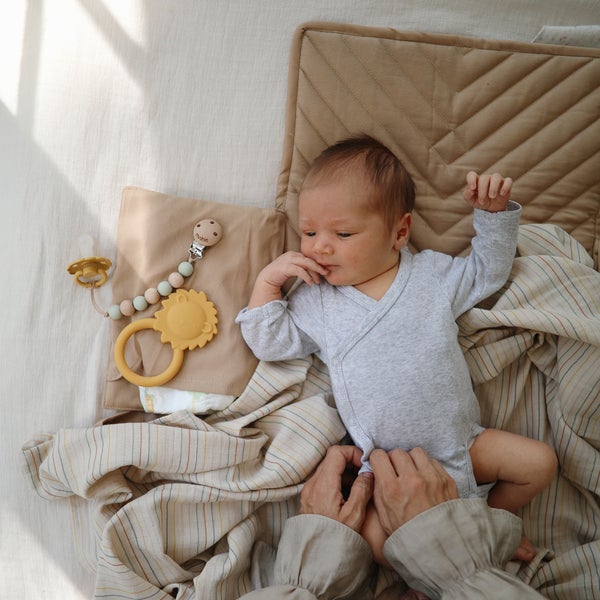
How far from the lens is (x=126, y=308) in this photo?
1.17m

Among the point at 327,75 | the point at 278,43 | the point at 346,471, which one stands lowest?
the point at 346,471

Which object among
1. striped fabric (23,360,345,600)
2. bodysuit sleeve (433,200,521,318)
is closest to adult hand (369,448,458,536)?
striped fabric (23,360,345,600)

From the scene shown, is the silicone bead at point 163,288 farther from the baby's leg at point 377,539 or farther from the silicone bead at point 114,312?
the baby's leg at point 377,539

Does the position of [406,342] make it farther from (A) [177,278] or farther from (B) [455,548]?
(A) [177,278]

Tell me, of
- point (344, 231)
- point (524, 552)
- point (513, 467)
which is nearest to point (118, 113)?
point (344, 231)

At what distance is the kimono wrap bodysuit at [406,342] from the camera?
3.58ft

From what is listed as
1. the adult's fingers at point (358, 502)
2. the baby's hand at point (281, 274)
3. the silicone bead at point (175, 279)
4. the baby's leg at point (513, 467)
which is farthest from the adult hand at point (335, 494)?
the silicone bead at point (175, 279)

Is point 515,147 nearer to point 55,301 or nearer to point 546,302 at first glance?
point 546,302

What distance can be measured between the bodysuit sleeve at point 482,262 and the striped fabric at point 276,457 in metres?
0.04

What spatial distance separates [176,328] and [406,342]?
1.49 feet

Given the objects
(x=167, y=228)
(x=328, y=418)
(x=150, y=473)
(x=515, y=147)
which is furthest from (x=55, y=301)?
(x=515, y=147)

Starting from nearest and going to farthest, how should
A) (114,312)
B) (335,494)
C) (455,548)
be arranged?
(455,548) < (335,494) < (114,312)

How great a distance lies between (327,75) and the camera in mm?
1211

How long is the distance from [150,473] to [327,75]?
892 mm
